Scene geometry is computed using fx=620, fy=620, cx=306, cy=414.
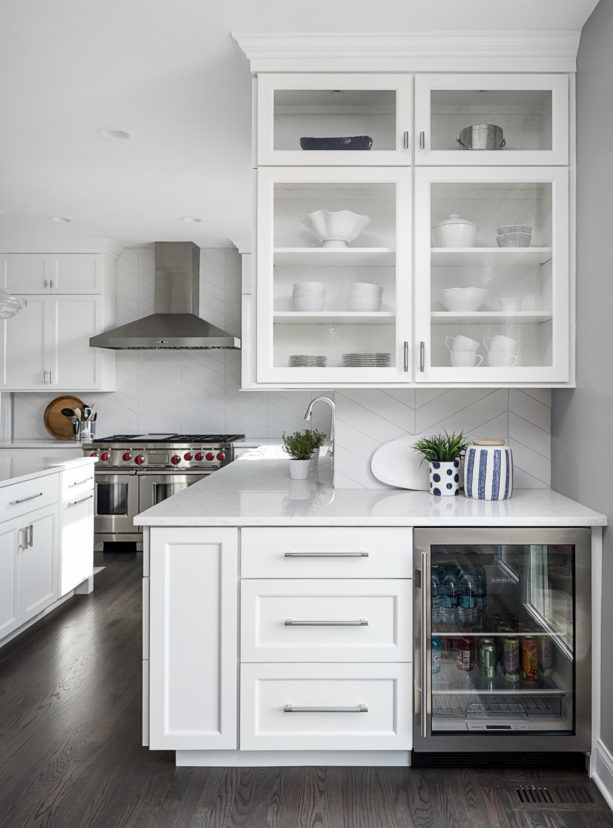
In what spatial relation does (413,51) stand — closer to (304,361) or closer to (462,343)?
(462,343)

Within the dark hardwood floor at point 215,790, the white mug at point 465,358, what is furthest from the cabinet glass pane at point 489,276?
the dark hardwood floor at point 215,790

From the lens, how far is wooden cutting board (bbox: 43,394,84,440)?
5.55 metres

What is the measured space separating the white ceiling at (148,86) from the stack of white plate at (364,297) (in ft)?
2.93

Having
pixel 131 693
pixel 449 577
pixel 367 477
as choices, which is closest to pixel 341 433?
pixel 367 477

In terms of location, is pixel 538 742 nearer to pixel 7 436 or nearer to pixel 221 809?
pixel 221 809

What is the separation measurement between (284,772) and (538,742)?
0.83 meters

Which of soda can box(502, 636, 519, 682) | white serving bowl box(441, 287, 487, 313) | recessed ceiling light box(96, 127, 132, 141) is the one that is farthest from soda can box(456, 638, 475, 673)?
recessed ceiling light box(96, 127, 132, 141)

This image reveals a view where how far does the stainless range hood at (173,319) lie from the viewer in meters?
5.05

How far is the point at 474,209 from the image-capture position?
2.31 metres

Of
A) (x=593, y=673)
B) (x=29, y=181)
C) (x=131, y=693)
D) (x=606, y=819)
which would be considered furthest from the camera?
(x=29, y=181)

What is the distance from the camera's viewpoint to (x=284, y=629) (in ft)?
6.58

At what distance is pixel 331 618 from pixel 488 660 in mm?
574

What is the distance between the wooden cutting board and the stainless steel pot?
14.2ft

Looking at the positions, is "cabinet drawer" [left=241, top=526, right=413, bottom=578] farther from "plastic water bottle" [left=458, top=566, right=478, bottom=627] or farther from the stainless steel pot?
the stainless steel pot
